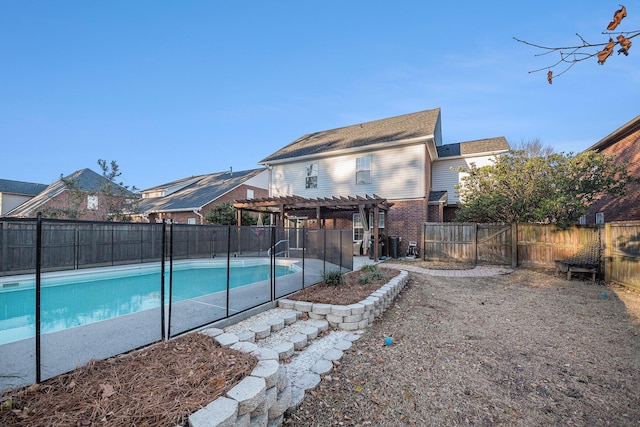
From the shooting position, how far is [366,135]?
52.8 feet

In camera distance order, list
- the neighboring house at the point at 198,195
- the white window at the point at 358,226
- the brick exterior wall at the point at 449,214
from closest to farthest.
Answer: the white window at the point at 358,226
the brick exterior wall at the point at 449,214
the neighboring house at the point at 198,195

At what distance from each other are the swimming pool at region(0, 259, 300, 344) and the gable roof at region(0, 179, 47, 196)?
25.7m

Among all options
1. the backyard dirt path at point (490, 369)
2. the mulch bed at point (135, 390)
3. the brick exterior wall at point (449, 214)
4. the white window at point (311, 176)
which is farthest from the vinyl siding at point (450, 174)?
the mulch bed at point (135, 390)

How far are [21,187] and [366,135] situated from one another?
31.7 m

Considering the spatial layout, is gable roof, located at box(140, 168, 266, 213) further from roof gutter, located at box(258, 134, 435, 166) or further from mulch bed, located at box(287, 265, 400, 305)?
mulch bed, located at box(287, 265, 400, 305)

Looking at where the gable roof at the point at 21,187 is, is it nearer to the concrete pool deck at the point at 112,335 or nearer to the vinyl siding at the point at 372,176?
the vinyl siding at the point at 372,176

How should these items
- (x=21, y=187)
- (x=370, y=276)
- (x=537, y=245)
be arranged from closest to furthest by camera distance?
(x=370, y=276) < (x=537, y=245) < (x=21, y=187)

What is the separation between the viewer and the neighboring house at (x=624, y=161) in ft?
36.3

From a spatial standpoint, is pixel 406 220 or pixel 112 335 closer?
pixel 112 335

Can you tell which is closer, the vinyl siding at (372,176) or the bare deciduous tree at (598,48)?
the bare deciduous tree at (598,48)

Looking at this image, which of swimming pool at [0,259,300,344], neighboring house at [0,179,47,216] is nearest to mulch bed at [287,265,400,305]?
swimming pool at [0,259,300,344]

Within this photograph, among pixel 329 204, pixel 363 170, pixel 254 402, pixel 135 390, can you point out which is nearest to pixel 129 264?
pixel 329 204

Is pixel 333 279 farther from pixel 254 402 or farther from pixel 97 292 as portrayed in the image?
pixel 97 292

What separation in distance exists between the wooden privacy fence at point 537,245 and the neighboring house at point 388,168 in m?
1.55
